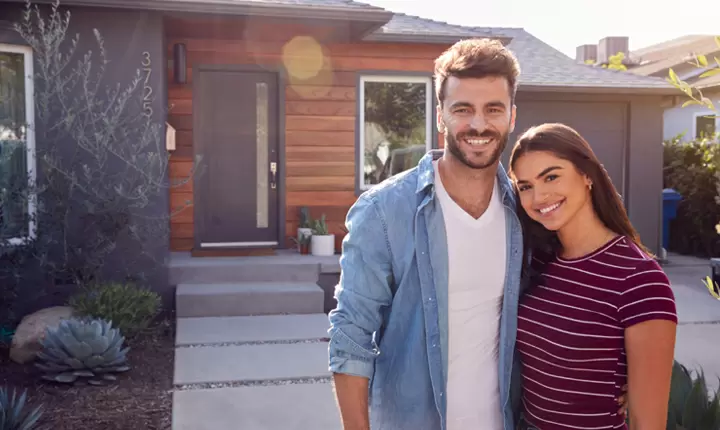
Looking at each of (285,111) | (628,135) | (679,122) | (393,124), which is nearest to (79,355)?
(285,111)

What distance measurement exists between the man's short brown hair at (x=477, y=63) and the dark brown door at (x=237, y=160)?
261 inches

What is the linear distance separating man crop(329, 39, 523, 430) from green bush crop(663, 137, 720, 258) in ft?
34.5

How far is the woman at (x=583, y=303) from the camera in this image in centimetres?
173

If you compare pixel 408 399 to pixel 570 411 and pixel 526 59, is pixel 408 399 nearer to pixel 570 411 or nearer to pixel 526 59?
pixel 570 411

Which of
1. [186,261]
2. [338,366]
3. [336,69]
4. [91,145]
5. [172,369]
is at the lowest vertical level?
[172,369]

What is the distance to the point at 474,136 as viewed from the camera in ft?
6.42

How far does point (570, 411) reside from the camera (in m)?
1.88

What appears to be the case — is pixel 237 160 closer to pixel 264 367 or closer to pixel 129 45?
pixel 129 45

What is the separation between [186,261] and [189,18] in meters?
2.52

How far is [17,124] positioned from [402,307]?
242 inches

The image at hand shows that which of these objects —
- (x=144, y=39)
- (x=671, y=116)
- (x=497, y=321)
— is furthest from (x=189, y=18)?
(x=671, y=116)

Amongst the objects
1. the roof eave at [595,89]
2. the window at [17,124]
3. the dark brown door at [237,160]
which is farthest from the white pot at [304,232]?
the roof eave at [595,89]

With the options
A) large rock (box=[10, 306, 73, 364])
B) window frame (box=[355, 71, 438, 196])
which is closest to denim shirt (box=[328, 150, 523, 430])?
large rock (box=[10, 306, 73, 364])

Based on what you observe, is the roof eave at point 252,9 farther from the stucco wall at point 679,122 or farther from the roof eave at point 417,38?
the stucco wall at point 679,122
